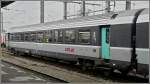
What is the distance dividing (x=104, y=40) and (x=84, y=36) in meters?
2.21

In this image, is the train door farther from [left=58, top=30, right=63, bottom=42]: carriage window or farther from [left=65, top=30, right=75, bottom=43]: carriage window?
[left=58, top=30, right=63, bottom=42]: carriage window

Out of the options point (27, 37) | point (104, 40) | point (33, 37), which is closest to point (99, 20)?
point (104, 40)

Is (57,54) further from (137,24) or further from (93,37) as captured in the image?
(137,24)

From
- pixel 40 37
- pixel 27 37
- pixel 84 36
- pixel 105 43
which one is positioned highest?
pixel 84 36

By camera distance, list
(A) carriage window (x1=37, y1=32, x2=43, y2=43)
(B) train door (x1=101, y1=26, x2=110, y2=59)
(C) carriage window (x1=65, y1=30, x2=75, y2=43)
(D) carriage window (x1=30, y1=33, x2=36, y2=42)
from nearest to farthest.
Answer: (B) train door (x1=101, y1=26, x2=110, y2=59) → (C) carriage window (x1=65, y1=30, x2=75, y2=43) → (A) carriage window (x1=37, y1=32, x2=43, y2=43) → (D) carriage window (x1=30, y1=33, x2=36, y2=42)

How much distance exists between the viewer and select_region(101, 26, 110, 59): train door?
15518 millimetres

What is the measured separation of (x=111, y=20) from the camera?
15414mm

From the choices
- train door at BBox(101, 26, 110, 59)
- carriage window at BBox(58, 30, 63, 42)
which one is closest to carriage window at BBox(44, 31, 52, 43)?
carriage window at BBox(58, 30, 63, 42)

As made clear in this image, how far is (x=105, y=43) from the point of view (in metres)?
15.7

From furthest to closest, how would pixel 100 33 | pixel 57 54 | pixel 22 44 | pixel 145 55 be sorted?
1. pixel 22 44
2. pixel 57 54
3. pixel 100 33
4. pixel 145 55

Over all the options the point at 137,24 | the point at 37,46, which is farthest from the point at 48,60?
the point at 137,24

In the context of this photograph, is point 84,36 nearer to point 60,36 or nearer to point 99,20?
point 99,20

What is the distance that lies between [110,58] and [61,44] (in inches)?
242

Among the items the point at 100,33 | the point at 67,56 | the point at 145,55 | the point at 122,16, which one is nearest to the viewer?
Result: the point at 145,55
